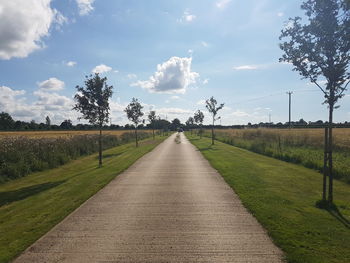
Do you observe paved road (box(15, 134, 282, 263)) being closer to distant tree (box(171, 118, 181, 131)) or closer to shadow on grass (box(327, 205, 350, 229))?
shadow on grass (box(327, 205, 350, 229))

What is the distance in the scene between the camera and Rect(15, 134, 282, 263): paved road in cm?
455

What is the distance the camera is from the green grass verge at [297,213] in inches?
188

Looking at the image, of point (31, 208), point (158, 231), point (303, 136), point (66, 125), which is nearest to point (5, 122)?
point (66, 125)

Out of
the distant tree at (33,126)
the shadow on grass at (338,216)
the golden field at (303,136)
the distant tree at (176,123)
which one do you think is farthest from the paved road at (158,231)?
the distant tree at (176,123)

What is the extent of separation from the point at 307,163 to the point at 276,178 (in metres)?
5.08

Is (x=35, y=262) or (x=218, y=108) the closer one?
(x=35, y=262)

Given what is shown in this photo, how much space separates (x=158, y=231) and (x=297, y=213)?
11.9 feet

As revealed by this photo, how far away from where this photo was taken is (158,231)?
5.57 metres

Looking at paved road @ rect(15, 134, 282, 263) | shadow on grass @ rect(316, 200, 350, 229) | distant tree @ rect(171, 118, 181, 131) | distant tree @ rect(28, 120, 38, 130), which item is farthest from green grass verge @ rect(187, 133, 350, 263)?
distant tree @ rect(171, 118, 181, 131)

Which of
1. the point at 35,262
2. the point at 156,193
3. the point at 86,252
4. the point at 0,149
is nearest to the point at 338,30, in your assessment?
the point at 156,193

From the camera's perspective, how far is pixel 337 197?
8977 mm

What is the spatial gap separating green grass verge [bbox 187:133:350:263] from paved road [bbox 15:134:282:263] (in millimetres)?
355

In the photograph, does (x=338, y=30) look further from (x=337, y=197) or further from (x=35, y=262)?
(x=35, y=262)

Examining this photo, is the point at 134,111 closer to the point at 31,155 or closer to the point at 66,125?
the point at 31,155
